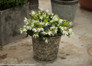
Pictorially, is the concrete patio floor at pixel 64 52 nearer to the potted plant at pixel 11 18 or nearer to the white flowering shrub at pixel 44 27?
the potted plant at pixel 11 18

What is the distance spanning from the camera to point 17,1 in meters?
3.49

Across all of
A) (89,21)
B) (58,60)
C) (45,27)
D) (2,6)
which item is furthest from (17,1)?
(89,21)

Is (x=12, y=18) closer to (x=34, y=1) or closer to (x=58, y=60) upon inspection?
(x=58, y=60)

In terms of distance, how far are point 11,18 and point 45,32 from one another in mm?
1117

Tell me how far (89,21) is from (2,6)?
2.62 m

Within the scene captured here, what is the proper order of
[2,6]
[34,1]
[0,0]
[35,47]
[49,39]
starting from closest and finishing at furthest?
[49,39]
[35,47]
[0,0]
[2,6]
[34,1]

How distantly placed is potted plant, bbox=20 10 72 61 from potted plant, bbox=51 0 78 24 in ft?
4.19

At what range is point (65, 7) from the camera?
4.31 meters

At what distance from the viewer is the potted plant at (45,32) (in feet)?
9.11

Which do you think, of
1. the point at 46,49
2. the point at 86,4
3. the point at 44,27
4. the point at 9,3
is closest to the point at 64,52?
the point at 46,49

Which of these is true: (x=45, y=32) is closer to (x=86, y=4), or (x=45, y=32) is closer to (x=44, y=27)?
(x=44, y=27)

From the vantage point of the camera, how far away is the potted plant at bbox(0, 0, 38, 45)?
344cm

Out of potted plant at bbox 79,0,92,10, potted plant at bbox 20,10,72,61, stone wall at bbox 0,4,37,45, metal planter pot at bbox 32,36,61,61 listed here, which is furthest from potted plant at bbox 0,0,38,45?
potted plant at bbox 79,0,92,10

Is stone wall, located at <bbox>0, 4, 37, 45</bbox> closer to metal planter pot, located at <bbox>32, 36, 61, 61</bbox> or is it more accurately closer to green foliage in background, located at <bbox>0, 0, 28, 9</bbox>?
green foliage in background, located at <bbox>0, 0, 28, 9</bbox>
